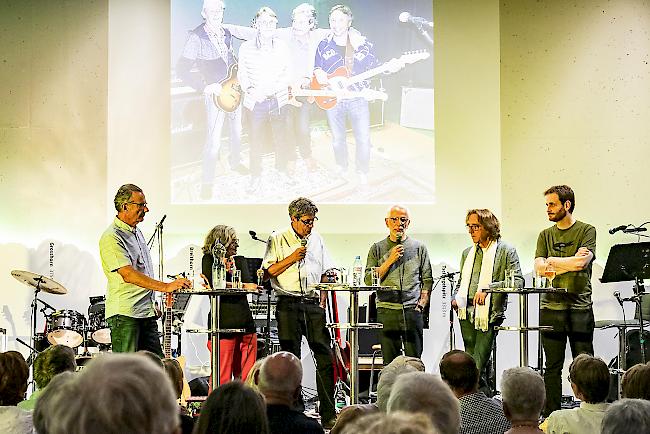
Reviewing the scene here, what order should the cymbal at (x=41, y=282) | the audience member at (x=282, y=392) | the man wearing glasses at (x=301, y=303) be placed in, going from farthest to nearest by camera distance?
the cymbal at (x=41, y=282) → the man wearing glasses at (x=301, y=303) → the audience member at (x=282, y=392)

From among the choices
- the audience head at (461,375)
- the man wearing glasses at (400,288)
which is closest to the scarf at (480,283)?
the man wearing glasses at (400,288)

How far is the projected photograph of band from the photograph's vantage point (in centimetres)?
931

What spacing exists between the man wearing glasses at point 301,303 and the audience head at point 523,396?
3119 mm

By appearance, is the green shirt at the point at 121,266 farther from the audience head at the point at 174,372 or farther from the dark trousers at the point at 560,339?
the dark trousers at the point at 560,339

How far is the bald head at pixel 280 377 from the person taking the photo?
3.64 meters

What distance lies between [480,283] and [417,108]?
2568 millimetres

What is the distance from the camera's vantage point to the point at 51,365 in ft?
14.4

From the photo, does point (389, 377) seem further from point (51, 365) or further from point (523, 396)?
point (51, 365)

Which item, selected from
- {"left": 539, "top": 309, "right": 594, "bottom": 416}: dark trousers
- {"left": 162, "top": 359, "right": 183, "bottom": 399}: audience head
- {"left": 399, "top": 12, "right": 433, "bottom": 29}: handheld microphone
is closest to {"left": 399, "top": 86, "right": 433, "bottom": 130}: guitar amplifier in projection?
{"left": 399, "top": 12, "right": 433, "bottom": 29}: handheld microphone

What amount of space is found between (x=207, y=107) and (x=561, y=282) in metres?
3.97

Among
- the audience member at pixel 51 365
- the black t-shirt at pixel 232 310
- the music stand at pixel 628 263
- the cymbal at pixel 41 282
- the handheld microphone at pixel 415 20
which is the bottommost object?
the audience member at pixel 51 365

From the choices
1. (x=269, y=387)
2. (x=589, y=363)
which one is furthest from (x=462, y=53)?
(x=269, y=387)

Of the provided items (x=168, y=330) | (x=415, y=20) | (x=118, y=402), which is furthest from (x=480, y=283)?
(x=118, y=402)

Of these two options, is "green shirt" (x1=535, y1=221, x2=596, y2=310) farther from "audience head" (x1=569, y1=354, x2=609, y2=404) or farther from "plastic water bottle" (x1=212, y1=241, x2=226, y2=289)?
"audience head" (x1=569, y1=354, x2=609, y2=404)
